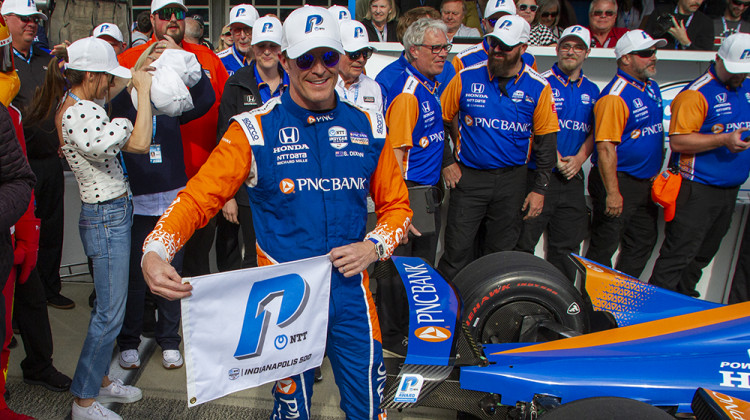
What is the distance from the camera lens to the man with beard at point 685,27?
595cm

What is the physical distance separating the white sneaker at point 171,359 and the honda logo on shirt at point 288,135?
6.89 feet

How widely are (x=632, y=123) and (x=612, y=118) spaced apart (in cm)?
19

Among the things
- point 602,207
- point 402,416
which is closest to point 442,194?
point 602,207

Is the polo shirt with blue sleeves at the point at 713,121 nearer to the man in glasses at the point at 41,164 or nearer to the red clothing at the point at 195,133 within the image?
the red clothing at the point at 195,133

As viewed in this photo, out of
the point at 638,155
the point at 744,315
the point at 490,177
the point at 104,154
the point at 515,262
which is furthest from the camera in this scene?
the point at 638,155

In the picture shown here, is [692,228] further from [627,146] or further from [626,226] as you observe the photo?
[627,146]

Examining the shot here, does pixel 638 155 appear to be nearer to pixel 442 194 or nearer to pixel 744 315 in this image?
pixel 442 194

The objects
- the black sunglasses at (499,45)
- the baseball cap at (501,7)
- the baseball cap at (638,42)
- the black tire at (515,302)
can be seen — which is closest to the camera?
the black tire at (515,302)

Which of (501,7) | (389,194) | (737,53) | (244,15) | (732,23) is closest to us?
(389,194)

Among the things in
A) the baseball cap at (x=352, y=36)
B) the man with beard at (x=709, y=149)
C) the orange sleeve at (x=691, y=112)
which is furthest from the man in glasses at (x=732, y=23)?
the baseball cap at (x=352, y=36)

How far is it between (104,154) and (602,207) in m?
3.72

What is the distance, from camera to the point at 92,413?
299 cm

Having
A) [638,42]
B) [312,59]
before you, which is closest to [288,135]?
[312,59]

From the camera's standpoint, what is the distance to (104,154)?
9.15ft
